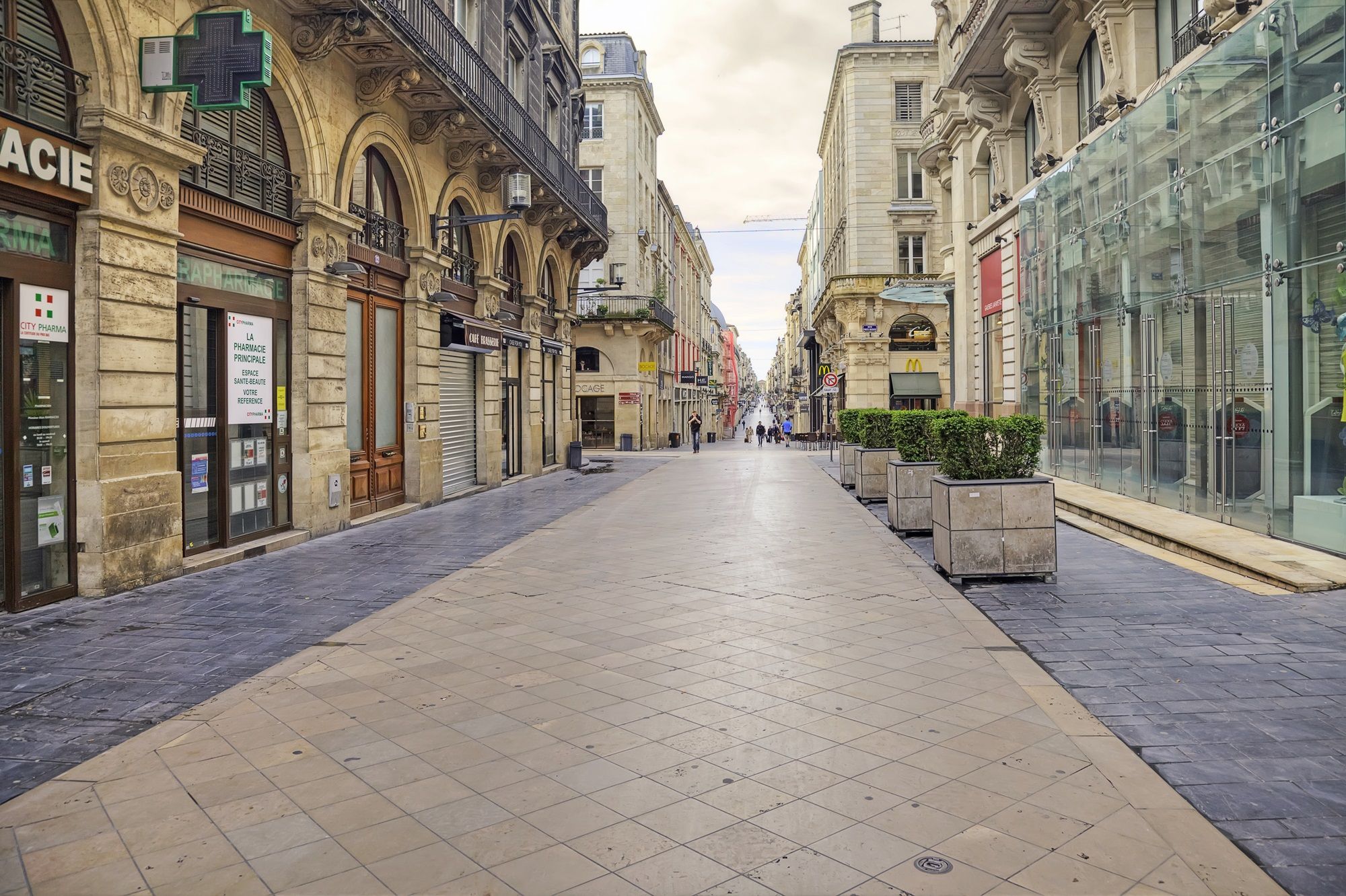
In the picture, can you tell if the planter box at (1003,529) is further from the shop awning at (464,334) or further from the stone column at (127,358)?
the shop awning at (464,334)

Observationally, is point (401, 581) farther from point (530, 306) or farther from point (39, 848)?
point (530, 306)

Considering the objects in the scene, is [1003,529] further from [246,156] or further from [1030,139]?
[1030,139]

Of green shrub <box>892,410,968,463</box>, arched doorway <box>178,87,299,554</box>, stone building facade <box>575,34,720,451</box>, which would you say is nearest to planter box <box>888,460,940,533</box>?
green shrub <box>892,410,968,463</box>

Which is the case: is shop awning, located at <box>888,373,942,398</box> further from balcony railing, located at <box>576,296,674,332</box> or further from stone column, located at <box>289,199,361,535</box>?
stone column, located at <box>289,199,361,535</box>

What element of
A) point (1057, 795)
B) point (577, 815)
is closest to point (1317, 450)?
point (1057, 795)

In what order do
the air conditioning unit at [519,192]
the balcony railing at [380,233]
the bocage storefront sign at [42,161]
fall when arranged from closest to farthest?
the bocage storefront sign at [42,161]
the balcony railing at [380,233]
the air conditioning unit at [519,192]

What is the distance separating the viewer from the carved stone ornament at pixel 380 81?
1263 centimetres

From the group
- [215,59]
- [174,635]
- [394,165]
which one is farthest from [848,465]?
[174,635]

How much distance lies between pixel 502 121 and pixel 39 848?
15.7 metres

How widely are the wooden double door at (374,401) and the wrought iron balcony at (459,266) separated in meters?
2.00

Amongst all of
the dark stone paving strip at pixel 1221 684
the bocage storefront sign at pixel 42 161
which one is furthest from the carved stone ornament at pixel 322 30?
the dark stone paving strip at pixel 1221 684

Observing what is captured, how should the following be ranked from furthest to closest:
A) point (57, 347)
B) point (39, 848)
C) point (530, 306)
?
point (530, 306) → point (57, 347) → point (39, 848)

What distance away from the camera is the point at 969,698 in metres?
4.87

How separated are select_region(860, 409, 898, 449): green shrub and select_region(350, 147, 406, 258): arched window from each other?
831 centimetres
